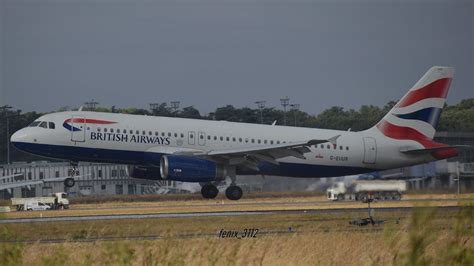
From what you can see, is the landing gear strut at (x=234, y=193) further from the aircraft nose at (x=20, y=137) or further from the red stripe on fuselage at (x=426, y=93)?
the aircraft nose at (x=20, y=137)

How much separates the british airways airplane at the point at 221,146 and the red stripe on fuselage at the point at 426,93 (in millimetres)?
311

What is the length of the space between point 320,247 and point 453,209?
14809mm

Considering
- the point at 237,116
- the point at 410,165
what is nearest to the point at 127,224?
the point at 410,165

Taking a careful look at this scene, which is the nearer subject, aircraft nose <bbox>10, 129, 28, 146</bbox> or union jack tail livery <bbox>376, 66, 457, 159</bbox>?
aircraft nose <bbox>10, 129, 28, 146</bbox>

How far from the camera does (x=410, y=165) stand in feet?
157

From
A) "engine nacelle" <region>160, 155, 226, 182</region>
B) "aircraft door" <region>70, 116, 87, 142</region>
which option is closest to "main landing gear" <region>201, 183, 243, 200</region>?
"engine nacelle" <region>160, 155, 226, 182</region>

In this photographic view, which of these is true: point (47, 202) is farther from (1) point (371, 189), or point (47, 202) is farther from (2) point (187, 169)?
(1) point (371, 189)

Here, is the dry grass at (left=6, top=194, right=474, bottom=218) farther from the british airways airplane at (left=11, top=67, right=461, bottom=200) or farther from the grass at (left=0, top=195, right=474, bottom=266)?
the grass at (left=0, top=195, right=474, bottom=266)

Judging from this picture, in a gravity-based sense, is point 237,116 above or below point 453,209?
above

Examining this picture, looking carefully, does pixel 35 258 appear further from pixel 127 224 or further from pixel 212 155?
pixel 212 155

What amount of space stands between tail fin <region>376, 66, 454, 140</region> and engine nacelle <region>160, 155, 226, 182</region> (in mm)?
9612

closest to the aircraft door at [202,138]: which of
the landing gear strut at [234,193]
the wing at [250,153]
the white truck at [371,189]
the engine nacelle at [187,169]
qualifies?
the wing at [250,153]

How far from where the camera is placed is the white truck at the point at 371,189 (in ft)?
134

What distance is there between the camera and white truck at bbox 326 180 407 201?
4075 cm
